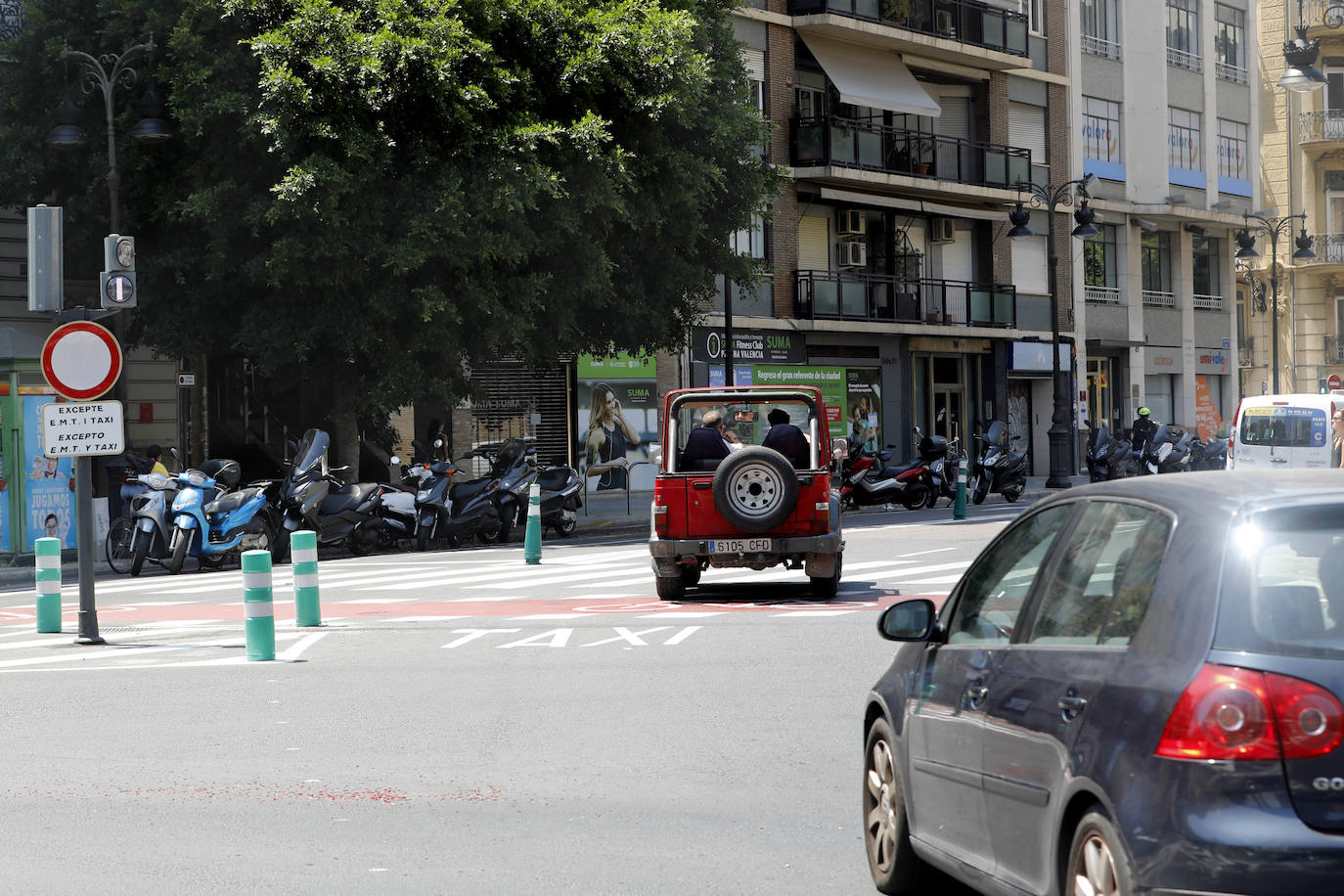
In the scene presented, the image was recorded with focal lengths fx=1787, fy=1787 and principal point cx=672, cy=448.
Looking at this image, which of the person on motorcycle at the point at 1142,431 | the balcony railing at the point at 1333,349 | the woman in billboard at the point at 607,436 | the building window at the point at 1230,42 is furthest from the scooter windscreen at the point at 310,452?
the balcony railing at the point at 1333,349

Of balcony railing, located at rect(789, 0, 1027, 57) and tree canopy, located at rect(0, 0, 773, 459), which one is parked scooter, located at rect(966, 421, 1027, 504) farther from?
balcony railing, located at rect(789, 0, 1027, 57)

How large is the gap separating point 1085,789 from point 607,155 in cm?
2229

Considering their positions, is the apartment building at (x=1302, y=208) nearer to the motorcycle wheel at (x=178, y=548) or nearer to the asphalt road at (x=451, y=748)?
the motorcycle wheel at (x=178, y=548)

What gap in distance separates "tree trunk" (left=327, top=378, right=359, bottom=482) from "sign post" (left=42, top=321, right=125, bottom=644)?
12.4 m

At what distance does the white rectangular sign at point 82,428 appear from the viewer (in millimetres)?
13758

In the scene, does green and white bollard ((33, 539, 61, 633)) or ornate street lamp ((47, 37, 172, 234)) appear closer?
green and white bollard ((33, 539, 61, 633))

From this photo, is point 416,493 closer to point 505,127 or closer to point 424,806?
point 505,127

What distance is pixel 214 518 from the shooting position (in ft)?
70.6

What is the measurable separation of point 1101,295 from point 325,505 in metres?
30.9

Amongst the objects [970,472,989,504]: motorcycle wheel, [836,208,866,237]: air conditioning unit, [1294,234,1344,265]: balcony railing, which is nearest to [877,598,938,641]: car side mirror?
[970,472,989,504]: motorcycle wheel

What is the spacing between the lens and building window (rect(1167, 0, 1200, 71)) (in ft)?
169

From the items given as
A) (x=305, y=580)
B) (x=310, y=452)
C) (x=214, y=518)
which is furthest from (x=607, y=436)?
(x=305, y=580)

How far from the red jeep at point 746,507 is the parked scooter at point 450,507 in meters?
8.64

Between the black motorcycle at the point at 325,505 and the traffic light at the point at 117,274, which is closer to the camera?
the traffic light at the point at 117,274
